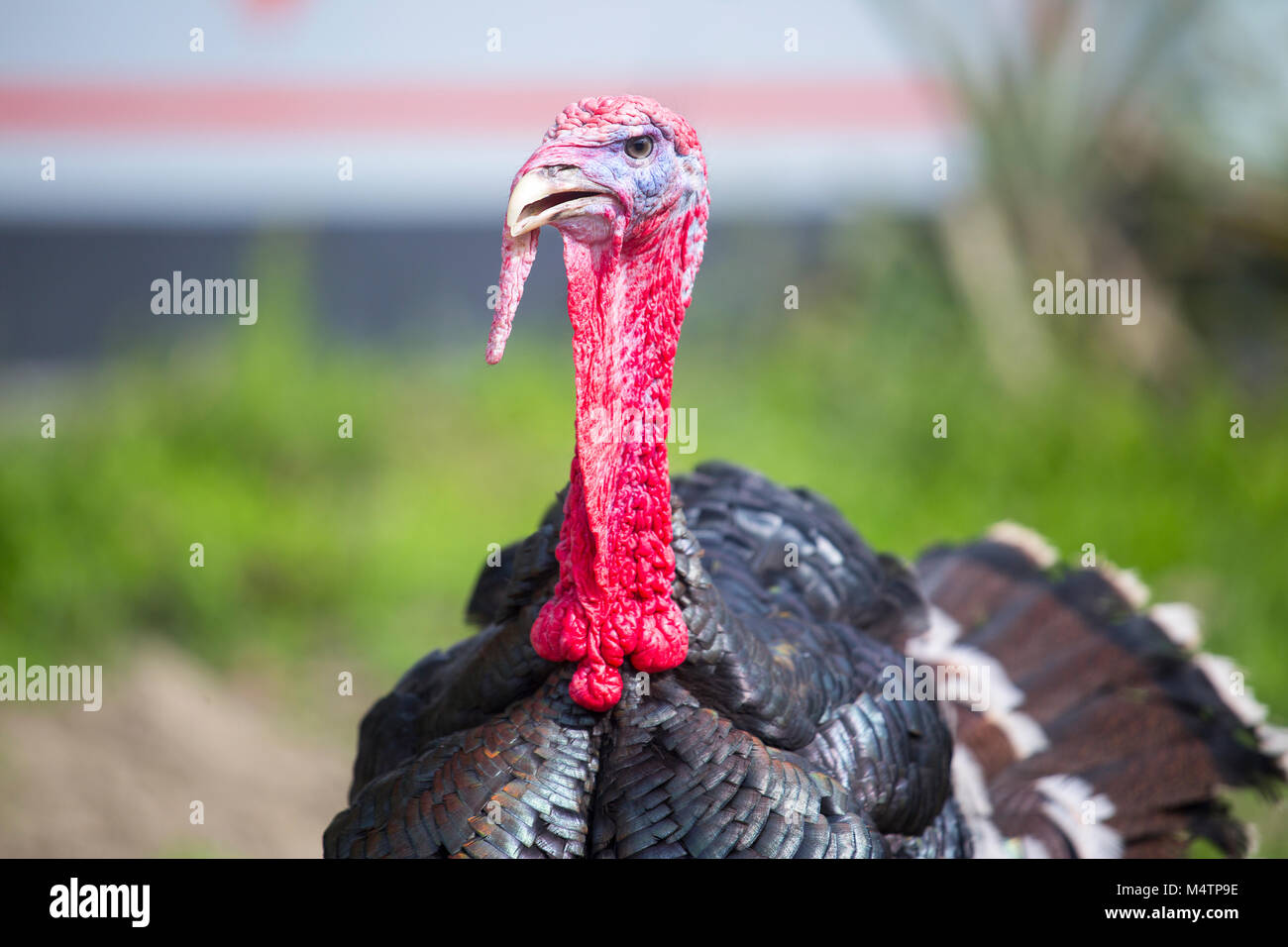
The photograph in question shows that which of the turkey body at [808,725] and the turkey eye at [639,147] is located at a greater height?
the turkey eye at [639,147]

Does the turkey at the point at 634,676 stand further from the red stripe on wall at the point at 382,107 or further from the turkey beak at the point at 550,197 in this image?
the red stripe on wall at the point at 382,107

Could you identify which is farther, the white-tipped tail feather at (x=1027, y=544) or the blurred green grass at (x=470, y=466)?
the blurred green grass at (x=470, y=466)

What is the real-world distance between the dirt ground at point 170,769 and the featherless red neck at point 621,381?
174 centimetres

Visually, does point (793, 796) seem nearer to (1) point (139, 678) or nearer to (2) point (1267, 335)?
(1) point (139, 678)

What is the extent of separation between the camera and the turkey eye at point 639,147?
182 centimetres

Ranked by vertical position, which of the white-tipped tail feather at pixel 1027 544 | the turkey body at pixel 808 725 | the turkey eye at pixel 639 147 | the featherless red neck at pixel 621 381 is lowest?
the turkey body at pixel 808 725

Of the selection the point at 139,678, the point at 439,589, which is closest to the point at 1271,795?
the point at 439,589

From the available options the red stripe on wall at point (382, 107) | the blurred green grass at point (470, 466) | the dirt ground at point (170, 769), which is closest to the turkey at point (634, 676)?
the dirt ground at point (170, 769)

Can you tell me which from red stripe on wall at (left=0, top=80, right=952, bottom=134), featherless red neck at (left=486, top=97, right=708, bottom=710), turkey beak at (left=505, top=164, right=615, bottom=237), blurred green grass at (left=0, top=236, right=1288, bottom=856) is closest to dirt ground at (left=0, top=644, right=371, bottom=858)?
blurred green grass at (left=0, top=236, right=1288, bottom=856)

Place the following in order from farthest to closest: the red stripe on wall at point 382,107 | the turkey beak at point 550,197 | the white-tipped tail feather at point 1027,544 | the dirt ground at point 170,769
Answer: the red stripe on wall at point 382,107 < the dirt ground at point 170,769 < the white-tipped tail feather at point 1027,544 < the turkey beak at point 550,197

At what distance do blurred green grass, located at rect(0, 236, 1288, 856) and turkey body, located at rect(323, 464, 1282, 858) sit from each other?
3.99 feet

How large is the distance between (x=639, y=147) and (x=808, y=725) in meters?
0.93

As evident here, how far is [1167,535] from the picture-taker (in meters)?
4.37
